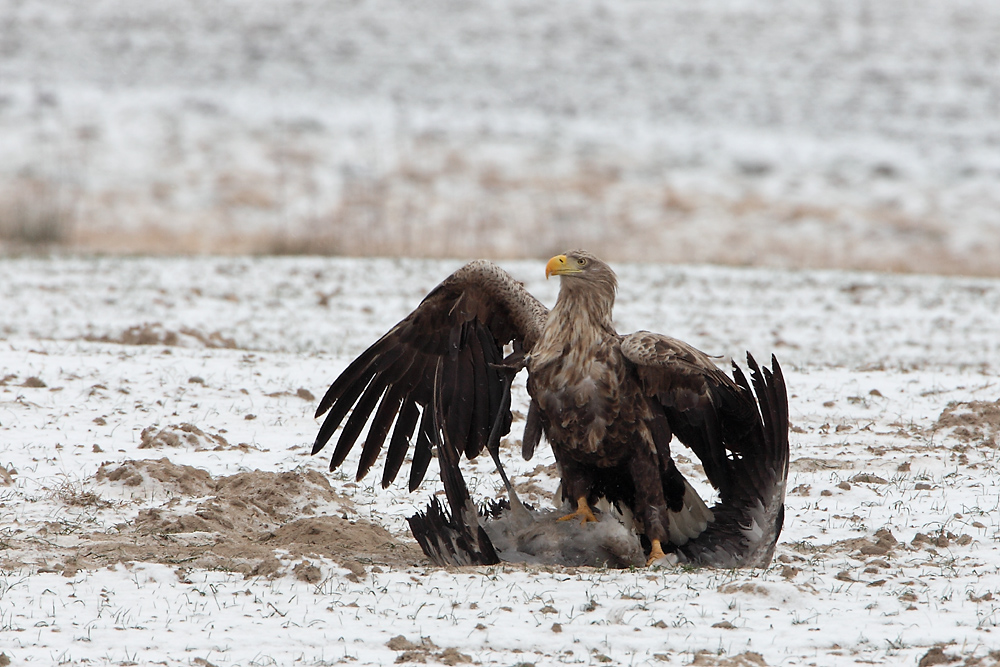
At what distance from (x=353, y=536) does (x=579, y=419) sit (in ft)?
4.72

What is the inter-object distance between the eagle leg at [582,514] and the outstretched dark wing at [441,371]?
2.30ft

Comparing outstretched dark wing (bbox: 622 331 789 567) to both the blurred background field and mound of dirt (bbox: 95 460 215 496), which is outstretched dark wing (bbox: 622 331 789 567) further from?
the blurred background field

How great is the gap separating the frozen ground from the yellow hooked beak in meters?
1.44

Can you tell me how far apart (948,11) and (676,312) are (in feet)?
85.4

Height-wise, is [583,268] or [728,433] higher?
[583,268]

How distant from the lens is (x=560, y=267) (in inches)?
213

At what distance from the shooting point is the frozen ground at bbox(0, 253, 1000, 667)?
4.35 meters

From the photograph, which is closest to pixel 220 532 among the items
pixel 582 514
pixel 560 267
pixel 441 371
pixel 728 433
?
→ pixel 441 371

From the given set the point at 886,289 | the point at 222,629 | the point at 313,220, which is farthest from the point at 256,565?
the point at 313,220

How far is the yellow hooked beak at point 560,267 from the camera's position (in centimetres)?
535

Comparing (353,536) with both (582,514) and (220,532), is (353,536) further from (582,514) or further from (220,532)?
(582,514)

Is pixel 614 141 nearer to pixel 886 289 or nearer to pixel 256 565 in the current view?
pixel 886 289

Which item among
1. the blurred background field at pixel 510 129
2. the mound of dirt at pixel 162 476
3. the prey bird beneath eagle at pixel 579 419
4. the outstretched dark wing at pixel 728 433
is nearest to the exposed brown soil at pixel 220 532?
the mound of dirt at pixel 162 476

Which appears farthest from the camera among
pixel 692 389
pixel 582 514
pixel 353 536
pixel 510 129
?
pixel 510 129
